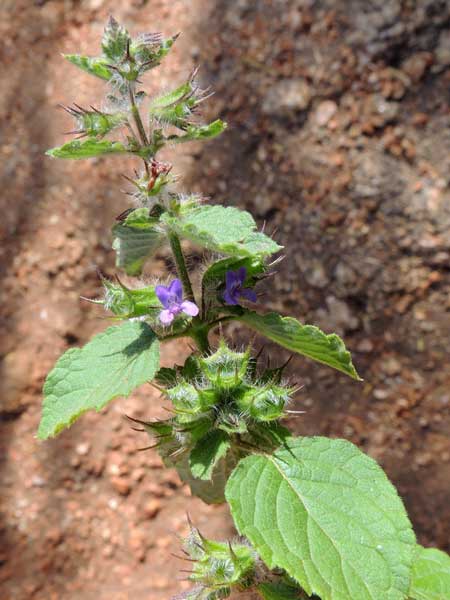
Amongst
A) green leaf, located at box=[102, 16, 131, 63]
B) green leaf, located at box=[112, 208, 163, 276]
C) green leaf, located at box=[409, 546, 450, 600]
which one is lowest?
green leaf, located at box=[409, 546, 450, 600]

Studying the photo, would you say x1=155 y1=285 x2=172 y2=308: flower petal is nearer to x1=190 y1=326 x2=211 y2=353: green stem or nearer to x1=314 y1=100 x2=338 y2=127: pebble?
x1=190 y1=326 x2=211 y2=353: green stem

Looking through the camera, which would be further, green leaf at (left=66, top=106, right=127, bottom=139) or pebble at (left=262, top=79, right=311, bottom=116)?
pebble at (left=262, top=79, right=311, bottom=116)

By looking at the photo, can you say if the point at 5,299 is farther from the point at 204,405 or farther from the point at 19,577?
the point at 204,405

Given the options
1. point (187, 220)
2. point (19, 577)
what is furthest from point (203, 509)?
point (187, 220)

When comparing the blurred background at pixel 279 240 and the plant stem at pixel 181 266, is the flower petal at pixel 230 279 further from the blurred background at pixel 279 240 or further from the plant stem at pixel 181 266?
the blurred background at pixel 279 240

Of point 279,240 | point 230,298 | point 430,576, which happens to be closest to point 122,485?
point 279,240

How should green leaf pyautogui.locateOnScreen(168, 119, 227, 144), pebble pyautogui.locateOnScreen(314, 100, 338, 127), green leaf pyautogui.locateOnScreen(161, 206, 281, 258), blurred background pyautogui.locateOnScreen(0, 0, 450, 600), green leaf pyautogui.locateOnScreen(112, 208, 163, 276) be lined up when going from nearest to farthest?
green leaf pyautogui.locateOnScreen(161, 206, 281, 258) < green leaf pyautogui.locateOnScreen(168, 119, 227, 144) < green leaf pyautogui.locateOnScreen(112, 208, 163, 276) < blurred background pyautogui.locateOnScreen(0, 0, 450, 600) < pebble pyautogui.locateOnScreen(314, 100, 338, 127)

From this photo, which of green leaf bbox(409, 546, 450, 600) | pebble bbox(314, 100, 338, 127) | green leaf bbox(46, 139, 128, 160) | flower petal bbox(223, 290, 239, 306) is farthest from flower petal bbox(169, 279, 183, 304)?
pebble bbox(314, 100, 338, 127)

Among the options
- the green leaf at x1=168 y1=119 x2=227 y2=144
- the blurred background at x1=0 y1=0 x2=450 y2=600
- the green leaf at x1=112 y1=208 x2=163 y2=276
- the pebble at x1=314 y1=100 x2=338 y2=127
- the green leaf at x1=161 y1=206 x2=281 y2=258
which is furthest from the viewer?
the pebble at x1=314 y1=100 x2=338 y2=127
